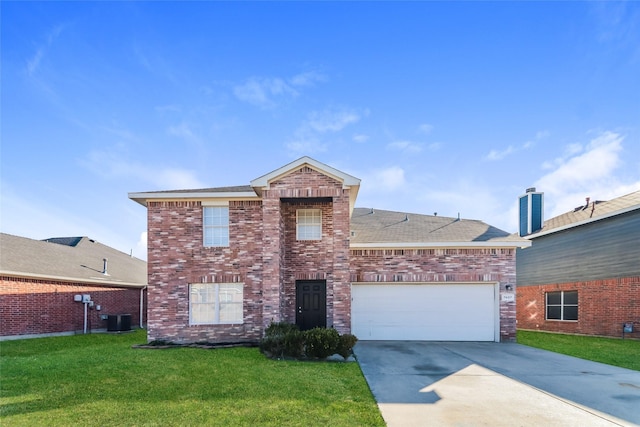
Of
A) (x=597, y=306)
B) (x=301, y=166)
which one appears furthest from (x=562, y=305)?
(x=301, y=166)

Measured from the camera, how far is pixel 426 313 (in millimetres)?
13758

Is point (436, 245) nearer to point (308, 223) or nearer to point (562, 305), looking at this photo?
point (308, 223)

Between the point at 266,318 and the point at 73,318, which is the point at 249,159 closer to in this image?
the point at 266,318

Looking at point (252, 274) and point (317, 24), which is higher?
point (317, 24)

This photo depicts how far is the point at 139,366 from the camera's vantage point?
8812 mm

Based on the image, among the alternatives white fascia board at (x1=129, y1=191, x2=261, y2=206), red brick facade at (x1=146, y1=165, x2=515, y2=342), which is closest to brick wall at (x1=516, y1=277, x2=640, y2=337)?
red brick facade at (x1=146, y1=165, x2=515, y2=342)

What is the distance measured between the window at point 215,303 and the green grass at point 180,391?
2.34 metres

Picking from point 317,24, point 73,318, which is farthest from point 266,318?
point 73,318

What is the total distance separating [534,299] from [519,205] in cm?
512

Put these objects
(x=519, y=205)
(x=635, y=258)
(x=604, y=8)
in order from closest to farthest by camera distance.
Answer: (x=604, y=8), (x=635, y=258), (x=519, y=205)

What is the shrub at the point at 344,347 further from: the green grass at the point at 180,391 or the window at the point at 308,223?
the window at the point at 308,223

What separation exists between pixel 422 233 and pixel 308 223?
4.53 m

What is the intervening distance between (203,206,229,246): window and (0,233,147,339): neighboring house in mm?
8253

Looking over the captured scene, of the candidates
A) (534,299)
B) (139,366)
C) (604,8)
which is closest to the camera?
(139,366)
